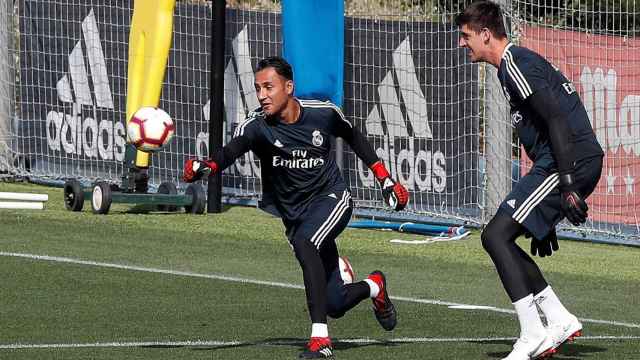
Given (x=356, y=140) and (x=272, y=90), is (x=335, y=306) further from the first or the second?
(x=272, y=90)

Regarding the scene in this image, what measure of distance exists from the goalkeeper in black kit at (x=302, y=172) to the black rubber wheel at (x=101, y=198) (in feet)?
23.7

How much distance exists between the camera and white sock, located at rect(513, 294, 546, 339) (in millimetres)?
8727

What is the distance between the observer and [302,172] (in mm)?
9430

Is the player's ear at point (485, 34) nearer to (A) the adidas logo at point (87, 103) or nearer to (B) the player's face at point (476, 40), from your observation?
(B) the player's face at point (476, 40)

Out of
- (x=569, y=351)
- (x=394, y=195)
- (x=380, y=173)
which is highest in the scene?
(x=380, y=173)

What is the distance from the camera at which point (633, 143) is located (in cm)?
1590

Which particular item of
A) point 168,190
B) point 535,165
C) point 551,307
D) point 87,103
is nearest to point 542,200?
point 535,165

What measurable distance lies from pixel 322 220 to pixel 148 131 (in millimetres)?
5581

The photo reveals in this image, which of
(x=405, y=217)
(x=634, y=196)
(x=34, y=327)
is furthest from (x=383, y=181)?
(x=405, y=217)

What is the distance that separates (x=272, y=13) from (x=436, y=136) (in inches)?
103

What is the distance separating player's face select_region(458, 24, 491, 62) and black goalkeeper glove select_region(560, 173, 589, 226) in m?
0.86

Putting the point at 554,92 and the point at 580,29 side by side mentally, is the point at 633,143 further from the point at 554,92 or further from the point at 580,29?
the point at 554,92

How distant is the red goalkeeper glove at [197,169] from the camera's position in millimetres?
9234

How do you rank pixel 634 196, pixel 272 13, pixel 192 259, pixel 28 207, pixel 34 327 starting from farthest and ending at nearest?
pixel 272 13 → pixel 28 207 → pixel 634 196 → pixel 192 259 → pixel 34 327
